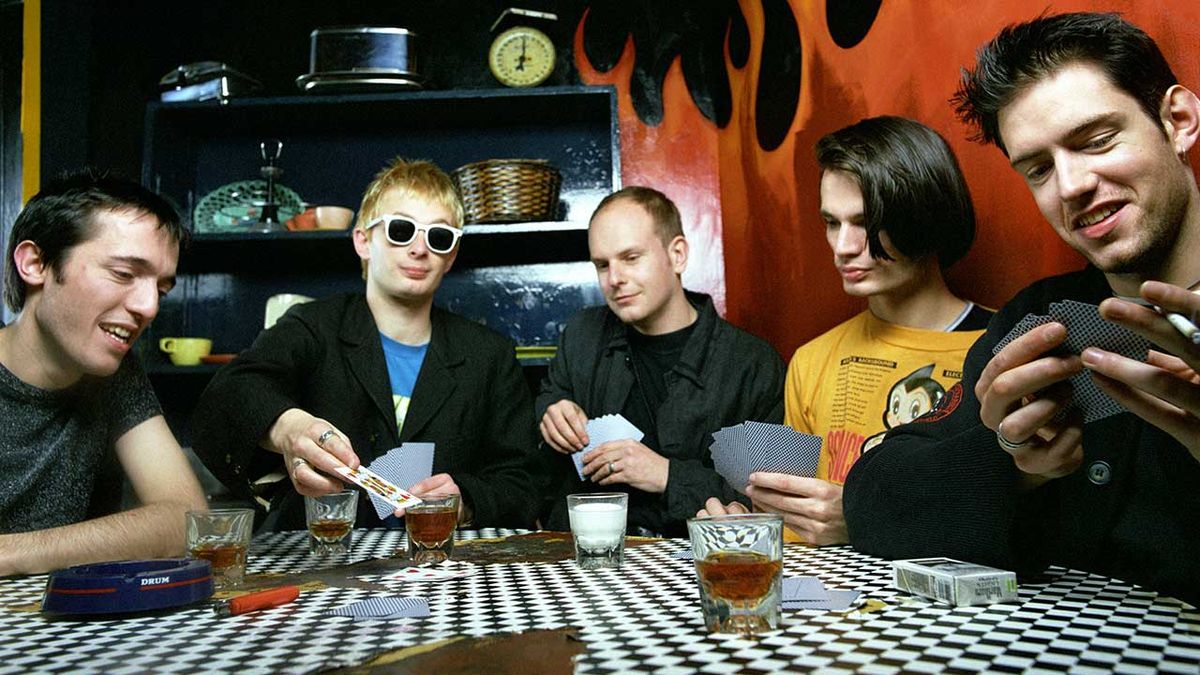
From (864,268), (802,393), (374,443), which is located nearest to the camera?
(864,268)

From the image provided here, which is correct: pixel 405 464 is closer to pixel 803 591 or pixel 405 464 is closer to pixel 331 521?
pixel 331 521

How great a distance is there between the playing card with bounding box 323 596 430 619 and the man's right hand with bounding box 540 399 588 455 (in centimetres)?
142

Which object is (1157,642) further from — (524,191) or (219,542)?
(524,191)

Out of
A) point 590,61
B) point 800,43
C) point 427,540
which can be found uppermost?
point 590,61

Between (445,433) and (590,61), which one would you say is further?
(590,61)

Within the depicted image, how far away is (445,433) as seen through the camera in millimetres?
2562

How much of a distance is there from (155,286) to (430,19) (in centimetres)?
248

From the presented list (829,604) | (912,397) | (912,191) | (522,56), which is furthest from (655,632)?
(522,56)

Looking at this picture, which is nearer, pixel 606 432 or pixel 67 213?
pixel 67 213

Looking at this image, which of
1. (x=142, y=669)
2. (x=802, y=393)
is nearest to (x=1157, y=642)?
(x=142, y=669)

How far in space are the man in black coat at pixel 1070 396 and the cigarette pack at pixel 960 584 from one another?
0.63ft

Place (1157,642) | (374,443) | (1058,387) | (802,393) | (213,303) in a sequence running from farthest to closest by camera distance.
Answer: (213,303), (374,443), (802,393), (1058,387), (1157,642)

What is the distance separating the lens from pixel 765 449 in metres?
1.58

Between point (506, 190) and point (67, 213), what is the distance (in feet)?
5.65
